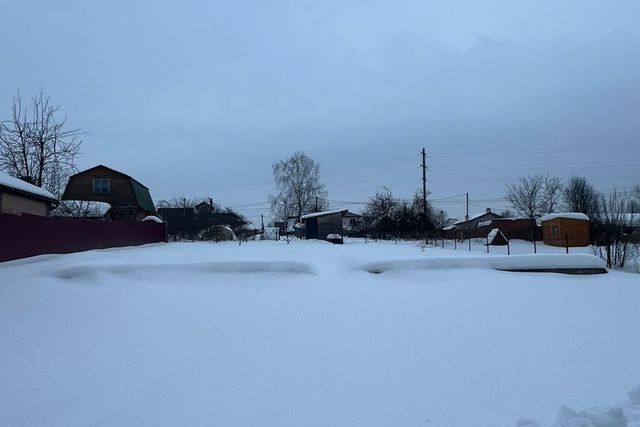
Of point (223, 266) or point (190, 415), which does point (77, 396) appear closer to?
point (190, 415)

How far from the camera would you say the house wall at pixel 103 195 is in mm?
37156

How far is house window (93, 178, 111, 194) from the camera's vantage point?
37.6 m

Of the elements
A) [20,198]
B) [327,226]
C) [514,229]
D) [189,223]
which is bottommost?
[514,229]

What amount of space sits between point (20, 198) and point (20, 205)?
0.27 metres

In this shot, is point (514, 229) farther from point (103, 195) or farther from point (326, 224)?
point (103, 195)

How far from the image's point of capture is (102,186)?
124 feet

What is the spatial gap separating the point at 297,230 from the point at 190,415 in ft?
127

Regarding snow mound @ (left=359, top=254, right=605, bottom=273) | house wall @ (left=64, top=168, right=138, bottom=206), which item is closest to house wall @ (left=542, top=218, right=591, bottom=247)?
snow mound @ (left=359, top=254, right=605, bottom=273)

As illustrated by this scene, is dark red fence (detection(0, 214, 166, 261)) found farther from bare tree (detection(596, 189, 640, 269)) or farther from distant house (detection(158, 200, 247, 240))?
bare tree (detection(596, 189, 640, 269))

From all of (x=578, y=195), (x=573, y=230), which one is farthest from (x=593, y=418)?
(x=578, y=195)

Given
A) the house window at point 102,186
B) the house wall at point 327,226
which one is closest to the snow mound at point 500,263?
the house wall at point 327,226

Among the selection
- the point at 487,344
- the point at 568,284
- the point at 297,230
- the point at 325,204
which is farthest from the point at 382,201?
the point at 487,344

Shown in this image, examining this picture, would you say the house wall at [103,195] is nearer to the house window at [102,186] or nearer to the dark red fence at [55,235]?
the house window at [102,186]

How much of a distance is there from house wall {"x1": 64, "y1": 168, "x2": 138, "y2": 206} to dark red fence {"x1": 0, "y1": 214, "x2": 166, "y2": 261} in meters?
15.8
